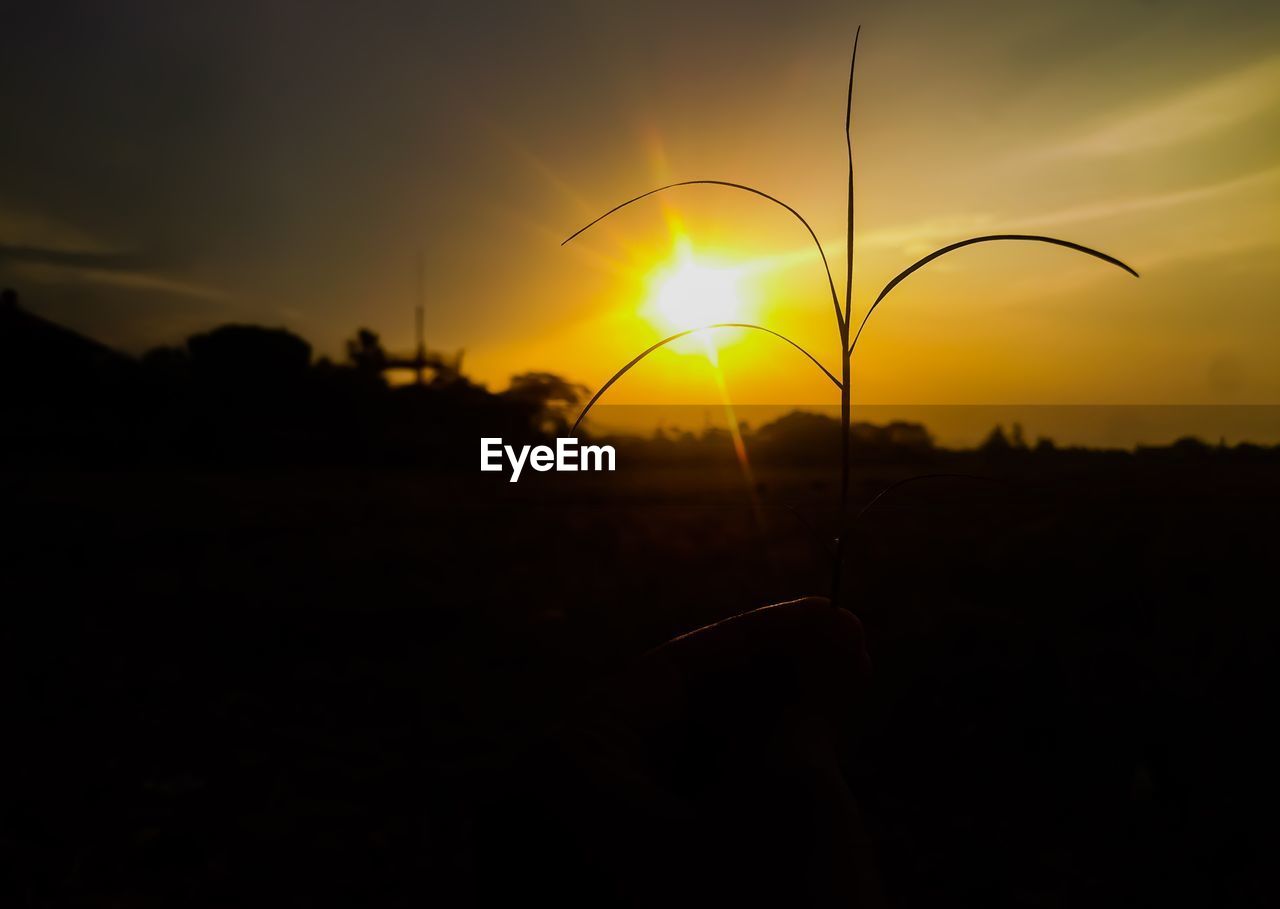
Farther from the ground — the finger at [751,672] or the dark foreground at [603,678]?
the finger at [751,672]

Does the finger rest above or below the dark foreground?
above

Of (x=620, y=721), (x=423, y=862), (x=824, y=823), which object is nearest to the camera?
(x=824, y=823)

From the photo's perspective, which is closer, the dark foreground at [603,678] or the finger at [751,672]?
the finger at [751,672]

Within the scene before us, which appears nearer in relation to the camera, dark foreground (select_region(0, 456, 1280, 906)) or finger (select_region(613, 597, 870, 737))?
finger (select_region(613, 597, 870, 737))

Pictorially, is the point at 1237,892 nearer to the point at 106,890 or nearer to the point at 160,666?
the point at 106,890

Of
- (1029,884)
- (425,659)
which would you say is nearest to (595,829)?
(1029,884)

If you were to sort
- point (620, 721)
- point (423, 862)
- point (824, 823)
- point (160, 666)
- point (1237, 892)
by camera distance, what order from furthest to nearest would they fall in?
point (160, 666), point (423, 862), point (1237, 892), point (620, 721), point (824, 823)

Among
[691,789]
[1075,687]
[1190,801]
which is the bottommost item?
[1190,801]

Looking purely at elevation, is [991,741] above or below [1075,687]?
below

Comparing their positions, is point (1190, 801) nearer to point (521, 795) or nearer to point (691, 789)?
point (691, 789)

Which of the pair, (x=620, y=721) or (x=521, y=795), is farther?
(x=620, y=721)

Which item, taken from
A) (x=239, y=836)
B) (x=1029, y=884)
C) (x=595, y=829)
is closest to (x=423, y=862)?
(x=239, y=836)
